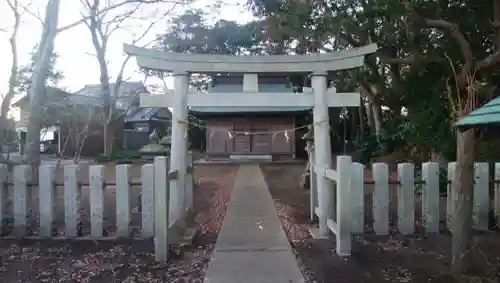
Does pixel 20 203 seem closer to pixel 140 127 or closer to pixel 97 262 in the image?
pixel 97 262

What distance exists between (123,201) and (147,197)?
1.12 ft

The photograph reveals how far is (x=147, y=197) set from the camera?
5934 mm

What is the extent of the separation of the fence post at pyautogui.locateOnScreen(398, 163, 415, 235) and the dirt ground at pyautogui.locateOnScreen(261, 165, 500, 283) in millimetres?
170

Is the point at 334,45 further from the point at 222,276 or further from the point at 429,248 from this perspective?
the point at 222,276

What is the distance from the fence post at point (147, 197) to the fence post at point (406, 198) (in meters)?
3.47

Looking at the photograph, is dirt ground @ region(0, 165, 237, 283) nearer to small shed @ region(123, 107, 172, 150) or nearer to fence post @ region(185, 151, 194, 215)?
fence post @ region(185, 151, 194, 215)

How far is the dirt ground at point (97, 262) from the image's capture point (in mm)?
4520

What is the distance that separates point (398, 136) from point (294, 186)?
5.95m

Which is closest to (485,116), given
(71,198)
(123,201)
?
(123,201)

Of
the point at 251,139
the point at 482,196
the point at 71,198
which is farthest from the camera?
the point at 251,139

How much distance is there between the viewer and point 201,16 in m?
28.4

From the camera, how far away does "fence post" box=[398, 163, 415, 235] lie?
20.1 feet

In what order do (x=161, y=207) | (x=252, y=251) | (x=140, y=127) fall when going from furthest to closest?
1. (x=140, y=127)
2. (x=252, y=251)
3. (x=161, y=207)

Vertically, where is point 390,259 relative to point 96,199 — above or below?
below
